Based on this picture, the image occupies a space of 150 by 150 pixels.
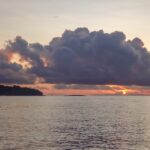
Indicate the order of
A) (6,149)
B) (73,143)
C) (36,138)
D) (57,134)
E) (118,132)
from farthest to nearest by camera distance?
1. (118,132)
2. (57,134)
3. (36,138)
4. (73,143)
5. (6,149)

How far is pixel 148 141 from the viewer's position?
269 feet

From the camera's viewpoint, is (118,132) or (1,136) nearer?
A: (1,136)

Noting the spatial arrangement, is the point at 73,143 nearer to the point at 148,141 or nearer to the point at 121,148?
the point at 121,148

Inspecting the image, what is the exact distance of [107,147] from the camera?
73812mm

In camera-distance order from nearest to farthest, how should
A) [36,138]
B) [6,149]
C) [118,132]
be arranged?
[6,149]
[36,138]
[118,132]

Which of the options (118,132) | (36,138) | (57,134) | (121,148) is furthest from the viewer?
(118,132)

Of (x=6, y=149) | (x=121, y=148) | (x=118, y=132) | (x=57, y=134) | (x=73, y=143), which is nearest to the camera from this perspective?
(x=6, y=149)

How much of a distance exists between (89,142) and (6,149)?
67.3 ft

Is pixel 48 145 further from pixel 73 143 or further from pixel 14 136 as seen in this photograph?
pixel 14 136

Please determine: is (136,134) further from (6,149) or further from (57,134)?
(6,149)

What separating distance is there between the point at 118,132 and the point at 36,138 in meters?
26.8

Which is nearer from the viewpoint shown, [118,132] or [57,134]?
[57,134]

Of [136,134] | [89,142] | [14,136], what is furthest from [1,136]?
[136,134]

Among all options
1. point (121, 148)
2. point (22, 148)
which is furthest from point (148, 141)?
point (22, 148)
